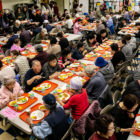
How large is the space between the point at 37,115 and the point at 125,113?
1562 millimetres

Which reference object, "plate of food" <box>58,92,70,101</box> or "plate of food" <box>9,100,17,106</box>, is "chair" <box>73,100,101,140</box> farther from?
"plate of food" <box>9,100,17,106</box>

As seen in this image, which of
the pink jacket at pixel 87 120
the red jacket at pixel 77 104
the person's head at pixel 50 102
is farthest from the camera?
the red jacket at pixel 77 104

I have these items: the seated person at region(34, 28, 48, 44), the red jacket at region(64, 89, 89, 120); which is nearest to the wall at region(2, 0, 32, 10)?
the seated person at region(34, 28, 48, 44)

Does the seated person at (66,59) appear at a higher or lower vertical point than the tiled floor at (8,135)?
higher

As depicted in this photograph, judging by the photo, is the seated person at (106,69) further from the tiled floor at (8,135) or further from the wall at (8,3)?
the wall at (8,3)

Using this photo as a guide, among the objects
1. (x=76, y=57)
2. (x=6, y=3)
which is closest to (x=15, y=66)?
(x=76, y=57)

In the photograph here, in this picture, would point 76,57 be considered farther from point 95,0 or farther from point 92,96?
point 95,0

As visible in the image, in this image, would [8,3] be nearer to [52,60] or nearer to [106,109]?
[52,60]

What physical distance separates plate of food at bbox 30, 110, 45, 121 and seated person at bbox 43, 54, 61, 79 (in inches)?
52.5

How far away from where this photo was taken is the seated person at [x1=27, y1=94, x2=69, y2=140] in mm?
2443

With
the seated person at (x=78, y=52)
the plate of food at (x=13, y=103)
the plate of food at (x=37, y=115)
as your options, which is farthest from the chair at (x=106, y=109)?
the seated person at (x=78, y=52)

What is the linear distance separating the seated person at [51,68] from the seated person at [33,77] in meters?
0.17

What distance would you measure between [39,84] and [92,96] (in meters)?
1.32

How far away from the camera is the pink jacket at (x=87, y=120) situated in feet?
8.79
